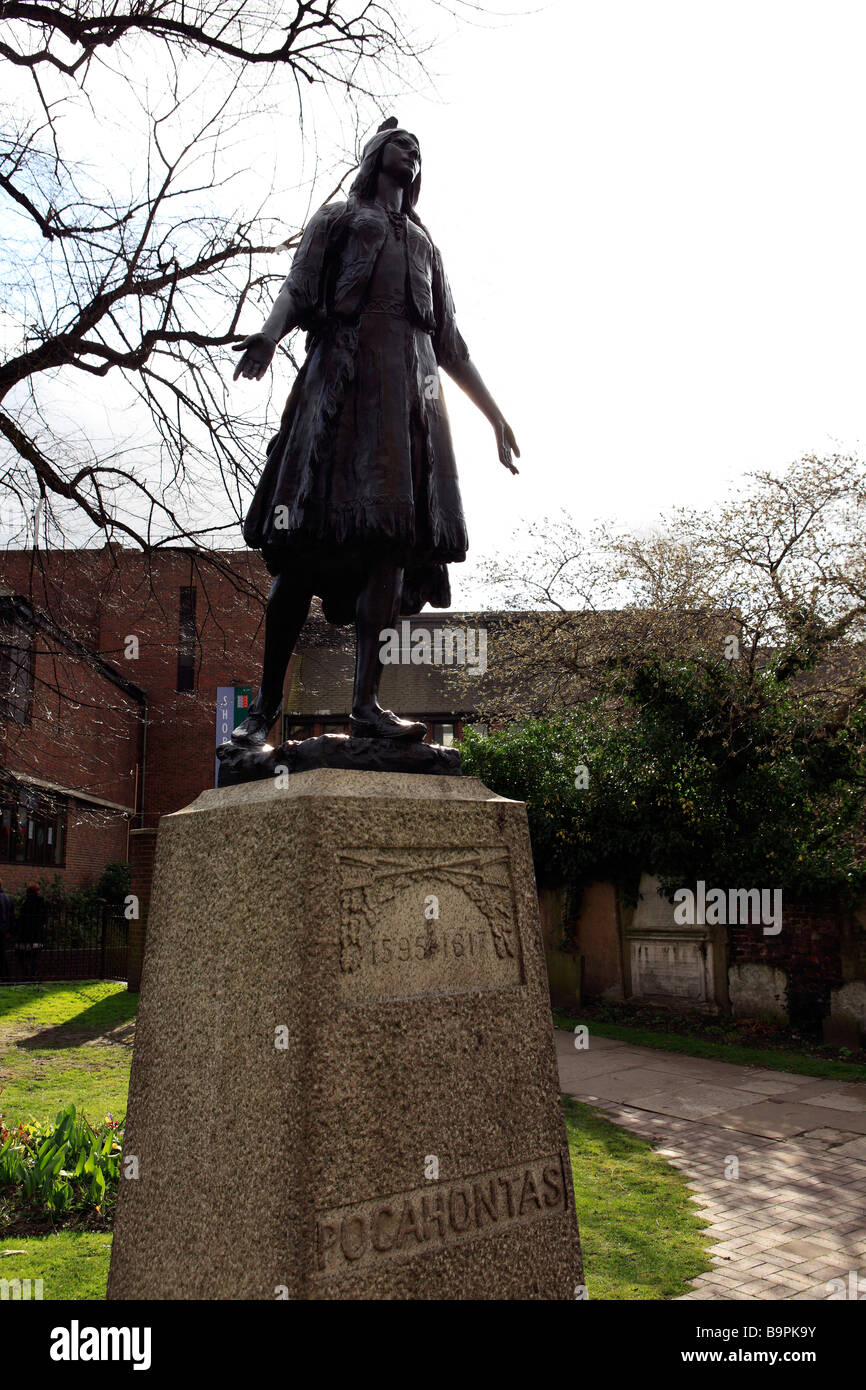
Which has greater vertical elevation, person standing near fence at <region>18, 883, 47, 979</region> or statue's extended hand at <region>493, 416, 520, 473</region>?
statue's extended hand at <region>493, 416, 520, 473</region>

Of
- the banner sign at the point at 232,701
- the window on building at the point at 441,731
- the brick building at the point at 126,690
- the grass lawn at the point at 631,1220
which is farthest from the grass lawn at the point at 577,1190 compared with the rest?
the window on building at the point at 441,731

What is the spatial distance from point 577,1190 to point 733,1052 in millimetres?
4864

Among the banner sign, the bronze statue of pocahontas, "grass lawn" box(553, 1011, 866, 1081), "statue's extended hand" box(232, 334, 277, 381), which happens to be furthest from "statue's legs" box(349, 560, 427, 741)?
the banner sign

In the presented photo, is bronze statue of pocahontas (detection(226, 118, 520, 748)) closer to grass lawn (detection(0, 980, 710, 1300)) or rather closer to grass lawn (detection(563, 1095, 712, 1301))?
grass lawn (detection(0, 980, 710, 1300))

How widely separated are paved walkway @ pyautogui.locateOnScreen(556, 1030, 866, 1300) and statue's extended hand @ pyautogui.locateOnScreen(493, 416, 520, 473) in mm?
3415

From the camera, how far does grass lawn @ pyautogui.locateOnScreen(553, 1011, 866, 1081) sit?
867 cm

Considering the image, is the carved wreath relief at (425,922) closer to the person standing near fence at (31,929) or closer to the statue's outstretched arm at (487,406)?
the statue's outstretched arm at (487,406)

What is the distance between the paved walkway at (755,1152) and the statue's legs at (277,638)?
292cm

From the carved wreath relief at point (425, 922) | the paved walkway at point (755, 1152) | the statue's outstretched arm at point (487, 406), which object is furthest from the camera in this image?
the paved walkway at point (755, 1152)

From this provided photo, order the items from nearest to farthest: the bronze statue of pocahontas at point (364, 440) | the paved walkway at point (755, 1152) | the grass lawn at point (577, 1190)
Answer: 1. the bronze statue of pocahontas at point (364, 440)
2. the grass lawn at point (577, 1190)
3. the paved walkway at point (755, 1152)

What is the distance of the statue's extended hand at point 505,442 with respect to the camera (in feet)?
12.3

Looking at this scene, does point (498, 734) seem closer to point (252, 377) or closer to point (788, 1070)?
point (788, 1070)

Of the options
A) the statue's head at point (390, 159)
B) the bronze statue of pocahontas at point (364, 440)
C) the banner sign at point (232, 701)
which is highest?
the statue's head at point (390, 159)

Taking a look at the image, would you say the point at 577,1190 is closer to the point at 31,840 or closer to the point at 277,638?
the point at 277,638
